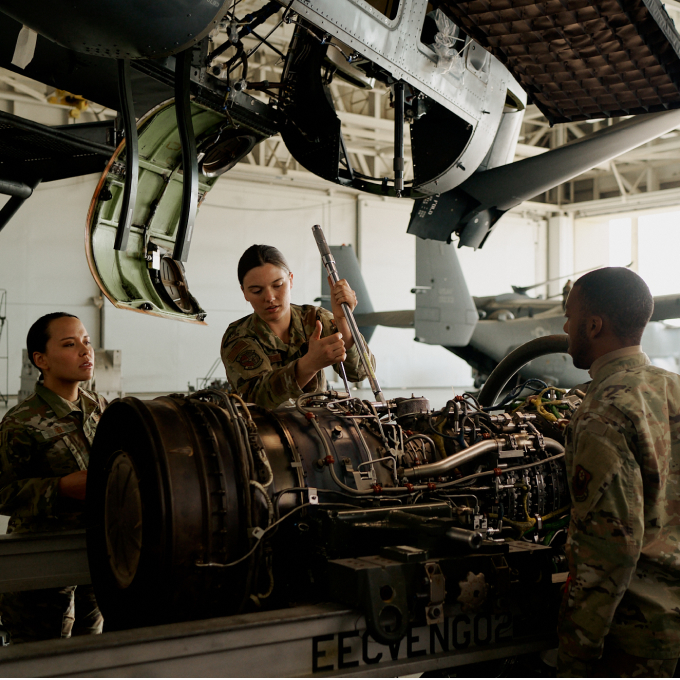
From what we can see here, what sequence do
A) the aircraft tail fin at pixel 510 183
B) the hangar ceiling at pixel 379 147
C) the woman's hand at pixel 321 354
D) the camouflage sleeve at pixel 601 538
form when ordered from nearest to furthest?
the camouflage sleeve at pixel 601 538 < the woman's hand at pixel 321 354 < the aircraft tail fin at pixel 510 183 < the hangar ceiling at pixel 379 147

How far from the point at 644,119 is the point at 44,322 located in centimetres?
379

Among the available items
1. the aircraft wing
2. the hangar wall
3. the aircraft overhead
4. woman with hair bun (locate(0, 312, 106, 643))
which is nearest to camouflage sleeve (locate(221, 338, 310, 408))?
the aircraft overhead

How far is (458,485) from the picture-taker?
248 cm

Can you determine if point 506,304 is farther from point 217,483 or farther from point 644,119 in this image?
point 217,483

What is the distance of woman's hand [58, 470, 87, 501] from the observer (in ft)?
8.76

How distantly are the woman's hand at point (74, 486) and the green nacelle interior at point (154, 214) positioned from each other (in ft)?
2.82

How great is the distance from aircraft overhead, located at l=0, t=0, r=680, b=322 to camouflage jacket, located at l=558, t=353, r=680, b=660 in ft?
5.94

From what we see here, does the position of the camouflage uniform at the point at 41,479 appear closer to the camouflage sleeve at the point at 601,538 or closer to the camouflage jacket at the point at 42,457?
the camouflage jacket at the point at 42,457

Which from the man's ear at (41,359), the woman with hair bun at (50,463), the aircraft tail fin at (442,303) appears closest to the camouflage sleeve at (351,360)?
the woman with hair bun at (50,463)

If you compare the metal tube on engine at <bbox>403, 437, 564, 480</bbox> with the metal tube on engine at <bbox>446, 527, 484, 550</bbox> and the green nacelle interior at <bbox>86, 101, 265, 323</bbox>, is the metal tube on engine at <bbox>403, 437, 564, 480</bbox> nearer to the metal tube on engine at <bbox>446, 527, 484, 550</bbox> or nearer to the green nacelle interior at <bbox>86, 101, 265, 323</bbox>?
the metal tube on engine at <bbox>446, 527, 484, 550</bbox>

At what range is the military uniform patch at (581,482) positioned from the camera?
1.82 metres

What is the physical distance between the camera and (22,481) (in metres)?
2.71

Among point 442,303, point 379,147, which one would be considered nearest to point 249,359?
point 442,303

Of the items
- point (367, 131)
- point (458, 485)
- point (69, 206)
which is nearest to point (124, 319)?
point (69, 206)
